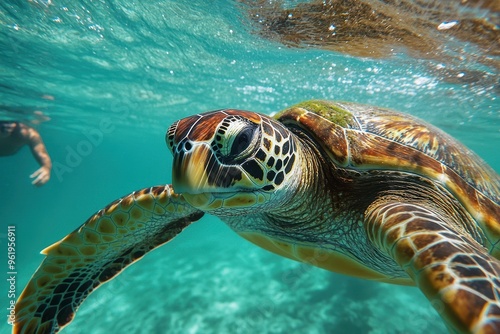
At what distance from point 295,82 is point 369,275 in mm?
11277

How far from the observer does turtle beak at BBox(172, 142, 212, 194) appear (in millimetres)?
1532

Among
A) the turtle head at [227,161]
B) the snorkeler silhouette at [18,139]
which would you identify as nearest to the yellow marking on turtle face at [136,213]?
the turtle head at [227,161]

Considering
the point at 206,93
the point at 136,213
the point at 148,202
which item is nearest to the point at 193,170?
the point at 148,202

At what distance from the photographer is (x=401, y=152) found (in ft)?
7.58

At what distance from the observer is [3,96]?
48.2 ft

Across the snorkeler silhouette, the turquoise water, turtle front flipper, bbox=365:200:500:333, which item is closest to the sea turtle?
turtle front flipper, bbox=365:200:500:333

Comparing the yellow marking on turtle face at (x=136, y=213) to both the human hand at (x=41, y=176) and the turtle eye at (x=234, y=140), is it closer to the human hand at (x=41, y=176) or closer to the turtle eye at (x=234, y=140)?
the turtle eye at (x=234, y=140)

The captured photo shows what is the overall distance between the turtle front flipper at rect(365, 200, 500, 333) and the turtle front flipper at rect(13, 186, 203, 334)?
186 centimetres

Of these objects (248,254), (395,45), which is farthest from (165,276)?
(395,45)

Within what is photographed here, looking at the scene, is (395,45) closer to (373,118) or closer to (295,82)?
(295,82)

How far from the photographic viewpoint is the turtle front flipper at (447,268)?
44.2 inches

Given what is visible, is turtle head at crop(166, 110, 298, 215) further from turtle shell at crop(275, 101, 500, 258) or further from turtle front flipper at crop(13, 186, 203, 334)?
turtle front flipper at crop(13, 186, 203, 334)

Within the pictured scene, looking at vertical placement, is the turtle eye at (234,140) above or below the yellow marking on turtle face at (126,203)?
above

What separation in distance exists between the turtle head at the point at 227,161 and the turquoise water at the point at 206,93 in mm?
5505
